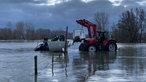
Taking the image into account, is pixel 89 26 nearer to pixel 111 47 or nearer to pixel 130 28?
pixel 111 47

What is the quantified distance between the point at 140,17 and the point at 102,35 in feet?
254

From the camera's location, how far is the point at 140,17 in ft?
393

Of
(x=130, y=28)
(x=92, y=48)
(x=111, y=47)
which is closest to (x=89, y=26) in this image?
(x=92, y=48)

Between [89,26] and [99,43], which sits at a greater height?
[89,26]

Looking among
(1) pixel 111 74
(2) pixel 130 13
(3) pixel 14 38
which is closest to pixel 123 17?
(2) pixel 130 13

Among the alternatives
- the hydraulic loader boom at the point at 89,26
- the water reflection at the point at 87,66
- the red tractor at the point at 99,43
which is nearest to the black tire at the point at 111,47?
the red tractor at the point at 99,43

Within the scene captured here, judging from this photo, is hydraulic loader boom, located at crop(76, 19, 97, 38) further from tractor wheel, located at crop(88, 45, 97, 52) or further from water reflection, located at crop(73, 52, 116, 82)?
water reflection, located at crop(73, 52, 116, 82)

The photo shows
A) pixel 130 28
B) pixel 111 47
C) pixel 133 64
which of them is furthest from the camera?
pixel 130 28

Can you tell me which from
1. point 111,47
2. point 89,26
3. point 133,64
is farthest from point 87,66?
point 89,26

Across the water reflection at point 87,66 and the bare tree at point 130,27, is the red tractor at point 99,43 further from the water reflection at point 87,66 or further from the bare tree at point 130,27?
the bare tree at point 130,27

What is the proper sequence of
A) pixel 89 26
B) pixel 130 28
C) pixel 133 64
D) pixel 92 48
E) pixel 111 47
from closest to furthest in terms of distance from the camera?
pixel 133 64 → pixel 92 48 → pixel 111 47 → pixel 89 26 → pixel 130 28

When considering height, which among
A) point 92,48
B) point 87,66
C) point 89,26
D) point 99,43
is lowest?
point 87,66

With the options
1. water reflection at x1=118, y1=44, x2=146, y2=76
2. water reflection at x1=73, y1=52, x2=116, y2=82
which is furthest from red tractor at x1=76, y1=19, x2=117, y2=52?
water reflection at x1=73, y1=52, x2=116, y2=82

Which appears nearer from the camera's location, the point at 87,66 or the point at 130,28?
the point at 87,66
